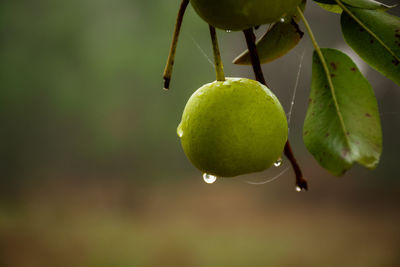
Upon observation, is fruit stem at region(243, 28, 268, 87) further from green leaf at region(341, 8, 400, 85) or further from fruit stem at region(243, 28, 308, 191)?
green leaf at region(341, 8, 400, 85)

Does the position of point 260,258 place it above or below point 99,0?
below

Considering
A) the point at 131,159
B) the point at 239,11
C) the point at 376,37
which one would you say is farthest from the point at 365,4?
the point at 131,159

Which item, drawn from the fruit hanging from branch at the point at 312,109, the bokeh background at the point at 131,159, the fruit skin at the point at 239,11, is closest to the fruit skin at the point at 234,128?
the fruit hanging from branch at the point at 312,109

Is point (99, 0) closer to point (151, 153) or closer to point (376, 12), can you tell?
point (151, 153)

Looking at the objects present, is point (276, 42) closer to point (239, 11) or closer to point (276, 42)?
point (276, 42)

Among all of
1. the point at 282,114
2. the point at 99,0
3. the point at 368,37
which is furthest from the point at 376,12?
the point at 99,0

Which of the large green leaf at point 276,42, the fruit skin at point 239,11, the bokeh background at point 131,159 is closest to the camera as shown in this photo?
the fruit skin at point 239,11

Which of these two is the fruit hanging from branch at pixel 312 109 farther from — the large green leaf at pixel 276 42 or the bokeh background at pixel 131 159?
the bokeh background at pixel 131 159
